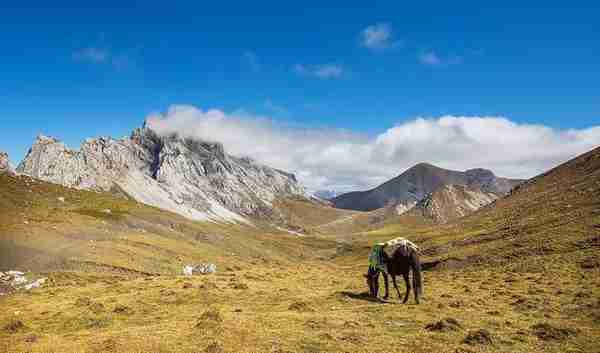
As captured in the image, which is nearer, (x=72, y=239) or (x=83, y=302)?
(x=83, y=302)

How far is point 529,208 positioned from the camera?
362ft

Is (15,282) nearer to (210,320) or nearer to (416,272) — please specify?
(210,320)

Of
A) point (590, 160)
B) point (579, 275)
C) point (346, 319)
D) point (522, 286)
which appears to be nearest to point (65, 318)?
point (346, 319)

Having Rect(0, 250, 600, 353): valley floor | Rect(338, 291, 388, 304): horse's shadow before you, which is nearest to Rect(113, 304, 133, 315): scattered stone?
Rect(0, 250, 600, 353): valley floor

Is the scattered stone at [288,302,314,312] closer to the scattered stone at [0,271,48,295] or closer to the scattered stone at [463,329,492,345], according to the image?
the scattered stone at [463,329,492,345]

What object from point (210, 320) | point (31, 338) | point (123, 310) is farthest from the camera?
point (123, 310)

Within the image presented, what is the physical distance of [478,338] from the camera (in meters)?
18.0

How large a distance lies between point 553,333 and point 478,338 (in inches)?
166

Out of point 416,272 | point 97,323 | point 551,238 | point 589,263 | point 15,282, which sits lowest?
point 97,323

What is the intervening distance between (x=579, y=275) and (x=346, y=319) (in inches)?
1139

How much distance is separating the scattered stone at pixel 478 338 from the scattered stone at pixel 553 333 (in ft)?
9.49

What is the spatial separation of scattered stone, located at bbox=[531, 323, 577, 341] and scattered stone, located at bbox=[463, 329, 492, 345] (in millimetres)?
2891

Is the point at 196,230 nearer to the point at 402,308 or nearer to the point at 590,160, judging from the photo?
the point at 402,308

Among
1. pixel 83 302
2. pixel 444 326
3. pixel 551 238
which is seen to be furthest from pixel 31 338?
pixel 551 238
